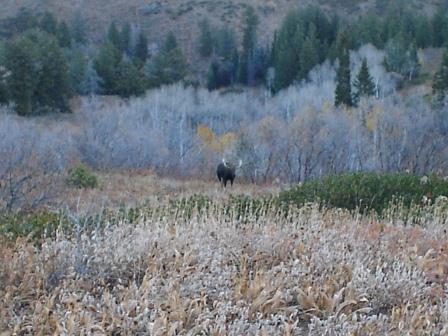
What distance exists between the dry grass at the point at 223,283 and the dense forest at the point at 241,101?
36.2ft

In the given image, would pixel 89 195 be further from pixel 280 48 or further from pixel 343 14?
pixel 343 14

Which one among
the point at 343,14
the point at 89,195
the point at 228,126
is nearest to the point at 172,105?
the point at 228,126

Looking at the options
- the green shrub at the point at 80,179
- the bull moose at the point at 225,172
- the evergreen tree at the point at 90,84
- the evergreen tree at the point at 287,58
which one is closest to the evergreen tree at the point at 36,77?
the evergreen tree at the point at 90,84

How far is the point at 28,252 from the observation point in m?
4.61

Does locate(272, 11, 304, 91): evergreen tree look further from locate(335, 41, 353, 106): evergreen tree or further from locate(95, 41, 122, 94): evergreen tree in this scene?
locate(95, 41, 122, 94): evergreen tree

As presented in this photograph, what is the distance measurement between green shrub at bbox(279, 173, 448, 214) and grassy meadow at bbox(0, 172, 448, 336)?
182 inches

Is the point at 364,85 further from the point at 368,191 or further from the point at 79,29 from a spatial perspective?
the point at 79,29

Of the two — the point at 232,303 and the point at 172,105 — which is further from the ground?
the point at 232,303

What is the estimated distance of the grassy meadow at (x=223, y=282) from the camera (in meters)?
3.82

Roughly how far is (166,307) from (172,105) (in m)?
38.4

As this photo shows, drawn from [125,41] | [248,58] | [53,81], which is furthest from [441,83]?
[125,41]

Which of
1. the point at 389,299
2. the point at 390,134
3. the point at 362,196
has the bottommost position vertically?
the point at 390,134

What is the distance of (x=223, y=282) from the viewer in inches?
174

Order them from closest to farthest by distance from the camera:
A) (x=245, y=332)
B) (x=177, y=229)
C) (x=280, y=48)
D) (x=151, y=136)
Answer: (x=245, y=332) < (x=177, y=229) < (x=151, y=136) < (x=280, y=48)
